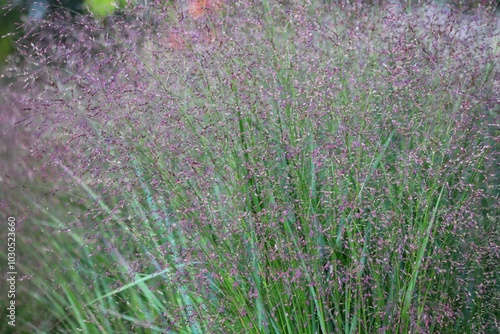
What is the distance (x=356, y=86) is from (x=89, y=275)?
1.12m

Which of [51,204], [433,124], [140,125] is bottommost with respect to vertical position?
[51,204]

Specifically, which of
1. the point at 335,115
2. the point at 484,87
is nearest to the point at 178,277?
the point at 335,115

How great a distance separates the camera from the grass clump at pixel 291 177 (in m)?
1.72

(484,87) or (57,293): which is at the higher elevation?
(484,87)

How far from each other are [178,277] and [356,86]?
27.9 inches

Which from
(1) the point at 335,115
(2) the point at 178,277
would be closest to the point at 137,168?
(2) the point at 178,277

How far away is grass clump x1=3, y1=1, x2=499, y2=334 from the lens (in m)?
1.72

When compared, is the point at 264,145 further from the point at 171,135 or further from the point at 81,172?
the point at 81,172

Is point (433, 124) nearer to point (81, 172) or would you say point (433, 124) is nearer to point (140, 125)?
point (140, 125)

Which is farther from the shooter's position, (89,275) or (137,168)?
(89,275)

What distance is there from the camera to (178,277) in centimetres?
175

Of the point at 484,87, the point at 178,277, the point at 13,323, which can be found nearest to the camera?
the point at 178,277

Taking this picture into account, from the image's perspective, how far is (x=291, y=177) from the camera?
77.1 inches

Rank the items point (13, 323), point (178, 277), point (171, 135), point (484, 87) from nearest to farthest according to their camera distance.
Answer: point (178, 277), point (171, 135), point (484, 87), point (13, 323)
